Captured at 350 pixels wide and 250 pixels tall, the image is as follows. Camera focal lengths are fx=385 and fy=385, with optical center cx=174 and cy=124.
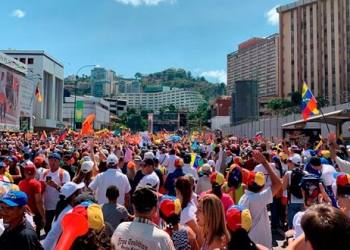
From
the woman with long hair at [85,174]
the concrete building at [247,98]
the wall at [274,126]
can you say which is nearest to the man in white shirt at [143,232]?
the woman with long hair at [85,174]

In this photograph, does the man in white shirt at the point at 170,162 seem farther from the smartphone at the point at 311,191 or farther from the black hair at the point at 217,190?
the smartphone at the point at 311,191

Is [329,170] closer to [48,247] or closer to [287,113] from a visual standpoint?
[48,247]

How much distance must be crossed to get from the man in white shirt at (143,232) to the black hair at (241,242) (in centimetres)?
51

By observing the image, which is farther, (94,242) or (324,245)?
(94,242)

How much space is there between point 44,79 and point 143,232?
76.9 meters

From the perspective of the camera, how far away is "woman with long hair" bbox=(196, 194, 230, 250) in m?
3.34

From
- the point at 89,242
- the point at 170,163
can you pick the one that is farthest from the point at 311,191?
the point at 170,163

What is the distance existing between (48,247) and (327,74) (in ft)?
316

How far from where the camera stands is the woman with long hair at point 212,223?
11.0 feet

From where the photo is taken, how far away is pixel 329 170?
638 cm

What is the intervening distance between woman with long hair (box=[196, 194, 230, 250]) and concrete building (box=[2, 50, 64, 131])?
68.6m

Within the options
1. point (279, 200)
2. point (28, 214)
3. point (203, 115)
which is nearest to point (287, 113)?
point (279, 200)

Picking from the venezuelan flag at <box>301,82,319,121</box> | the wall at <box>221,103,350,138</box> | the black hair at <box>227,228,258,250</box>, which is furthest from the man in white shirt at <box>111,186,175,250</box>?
the wall at <box>221,103,350,138</box>

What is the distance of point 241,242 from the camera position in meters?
2.95
